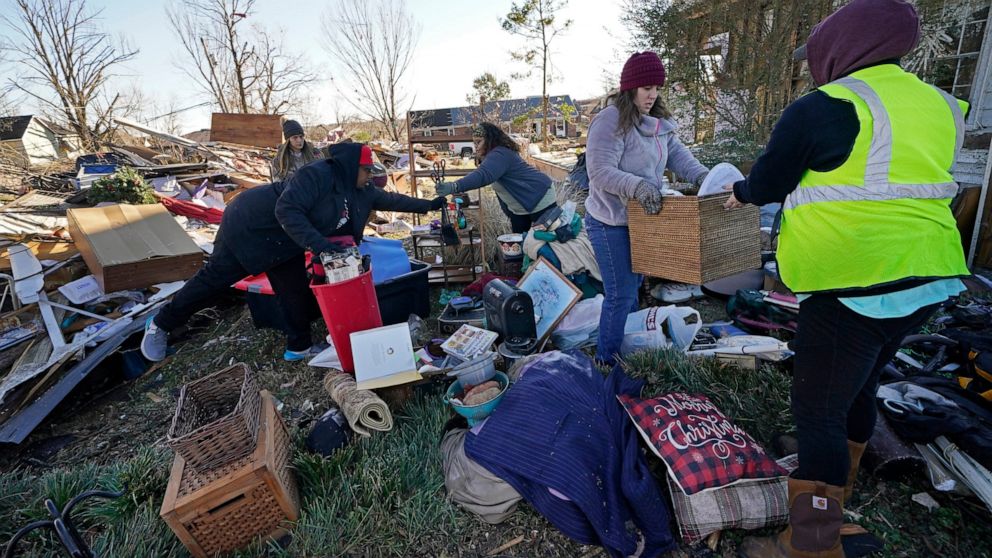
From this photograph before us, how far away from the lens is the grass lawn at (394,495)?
182cm

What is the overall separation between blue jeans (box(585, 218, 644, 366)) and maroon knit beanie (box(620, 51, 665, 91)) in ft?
2.35

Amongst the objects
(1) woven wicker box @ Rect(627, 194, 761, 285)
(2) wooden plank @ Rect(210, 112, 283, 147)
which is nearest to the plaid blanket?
(1) woven wicker box @ Rect(627, 194, 761, 285)

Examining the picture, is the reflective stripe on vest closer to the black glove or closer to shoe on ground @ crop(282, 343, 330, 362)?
the black glove

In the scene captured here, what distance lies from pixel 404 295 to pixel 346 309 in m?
0.86

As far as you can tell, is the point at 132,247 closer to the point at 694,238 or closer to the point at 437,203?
the point at 437,203

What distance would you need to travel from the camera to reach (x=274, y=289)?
11.0 feet

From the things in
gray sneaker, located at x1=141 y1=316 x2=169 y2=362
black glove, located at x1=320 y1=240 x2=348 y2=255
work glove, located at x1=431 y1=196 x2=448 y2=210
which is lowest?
gray sneaker, located at x1=141 y1=316 x2=169 y2=362

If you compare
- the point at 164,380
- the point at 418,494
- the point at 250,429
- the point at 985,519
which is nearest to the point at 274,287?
the point at 164,380

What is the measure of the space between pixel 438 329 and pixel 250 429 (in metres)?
1.89

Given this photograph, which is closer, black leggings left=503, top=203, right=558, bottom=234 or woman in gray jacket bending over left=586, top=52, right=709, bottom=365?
woman in gray jacket bending over left=586, top=52, right=709, bottom=365

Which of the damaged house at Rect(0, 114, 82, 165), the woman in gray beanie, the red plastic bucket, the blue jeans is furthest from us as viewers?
the damaged house at Rect(0, 114, 82, 165)

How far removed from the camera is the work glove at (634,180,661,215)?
216cm

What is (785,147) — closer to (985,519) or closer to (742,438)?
(742,438)

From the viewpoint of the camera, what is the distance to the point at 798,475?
1.53m
